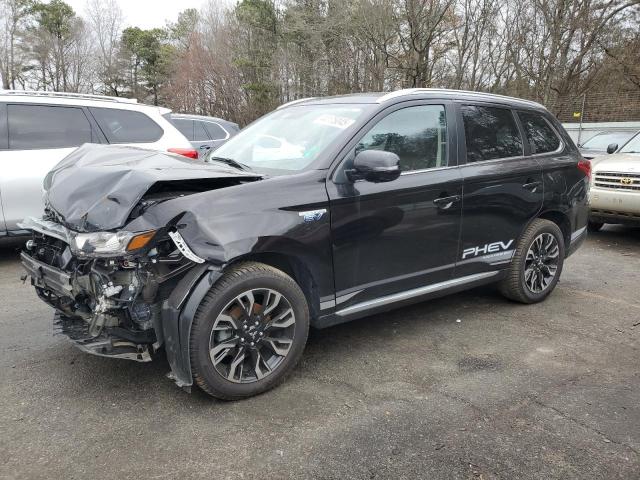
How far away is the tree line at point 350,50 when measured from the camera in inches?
745

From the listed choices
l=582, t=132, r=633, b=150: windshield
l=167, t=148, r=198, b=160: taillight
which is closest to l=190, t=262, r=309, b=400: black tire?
l=167, t=148, r=198, b=160: taillight

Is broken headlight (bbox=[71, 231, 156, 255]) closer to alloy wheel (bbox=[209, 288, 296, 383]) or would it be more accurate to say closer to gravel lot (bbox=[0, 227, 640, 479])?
alloy wheel (bbox=[209, 288, 296, 383])

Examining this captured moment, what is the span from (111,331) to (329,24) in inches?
791

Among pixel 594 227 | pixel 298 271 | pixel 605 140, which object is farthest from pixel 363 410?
pixel 605 140

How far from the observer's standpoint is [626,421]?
9.28 ft

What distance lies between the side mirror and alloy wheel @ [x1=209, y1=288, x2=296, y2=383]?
0.92 metres

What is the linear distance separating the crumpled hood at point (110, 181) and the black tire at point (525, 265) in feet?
8.35

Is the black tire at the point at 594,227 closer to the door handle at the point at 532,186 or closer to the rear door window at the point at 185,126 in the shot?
the door handle at the point at 532,186

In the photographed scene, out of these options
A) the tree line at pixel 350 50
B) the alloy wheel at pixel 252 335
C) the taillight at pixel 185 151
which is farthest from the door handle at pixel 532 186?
the tree line at pixel 350 50

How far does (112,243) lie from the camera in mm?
2605

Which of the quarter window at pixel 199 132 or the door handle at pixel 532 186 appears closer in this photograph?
the door handle at pixel 532 186

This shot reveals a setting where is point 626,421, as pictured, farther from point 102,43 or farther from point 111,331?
point 102,43

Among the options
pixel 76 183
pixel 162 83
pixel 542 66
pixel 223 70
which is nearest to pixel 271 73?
pixel 223 70

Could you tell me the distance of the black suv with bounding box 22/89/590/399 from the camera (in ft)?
8.80
